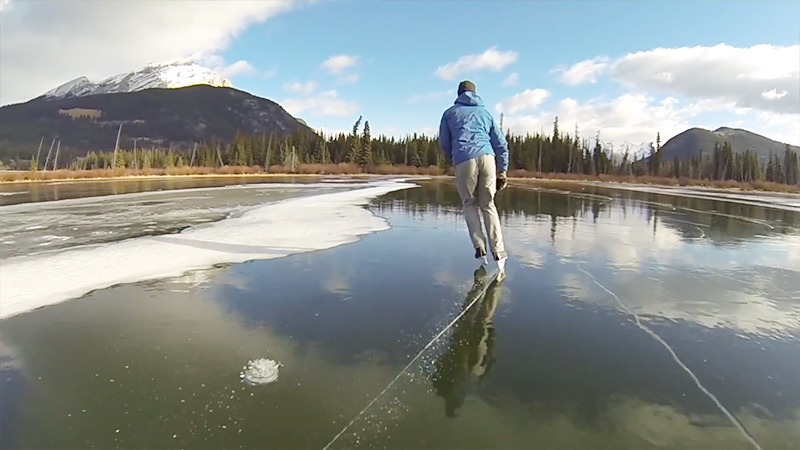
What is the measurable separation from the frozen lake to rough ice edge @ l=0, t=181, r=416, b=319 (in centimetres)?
4

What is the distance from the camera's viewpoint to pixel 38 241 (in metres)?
5.41

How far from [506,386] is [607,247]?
4150 millimetres

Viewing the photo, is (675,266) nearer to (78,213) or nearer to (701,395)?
(701,395)

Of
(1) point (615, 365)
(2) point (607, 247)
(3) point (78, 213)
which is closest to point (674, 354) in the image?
(1) point (615, 365)

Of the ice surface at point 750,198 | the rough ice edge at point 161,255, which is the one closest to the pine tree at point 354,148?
the ice surface at point 750,198

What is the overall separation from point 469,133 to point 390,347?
251 cm

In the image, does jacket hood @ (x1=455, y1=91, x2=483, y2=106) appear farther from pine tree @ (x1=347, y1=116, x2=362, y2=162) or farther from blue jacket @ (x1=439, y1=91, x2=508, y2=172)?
pine tree @ (x1=347, y1=116, x2=362, y2=162)

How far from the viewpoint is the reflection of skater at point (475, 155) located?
4.35m

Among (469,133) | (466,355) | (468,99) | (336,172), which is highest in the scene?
(336,172)

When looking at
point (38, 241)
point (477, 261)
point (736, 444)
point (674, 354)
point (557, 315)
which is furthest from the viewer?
point (38, 241)

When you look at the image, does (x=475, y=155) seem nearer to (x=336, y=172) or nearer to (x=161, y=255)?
(x=161, y=255)

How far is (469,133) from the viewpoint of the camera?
4352mm

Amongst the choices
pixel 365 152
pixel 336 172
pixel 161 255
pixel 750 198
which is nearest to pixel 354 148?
pixel 365 152

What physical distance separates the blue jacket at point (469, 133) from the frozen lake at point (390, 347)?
3.56 feet
